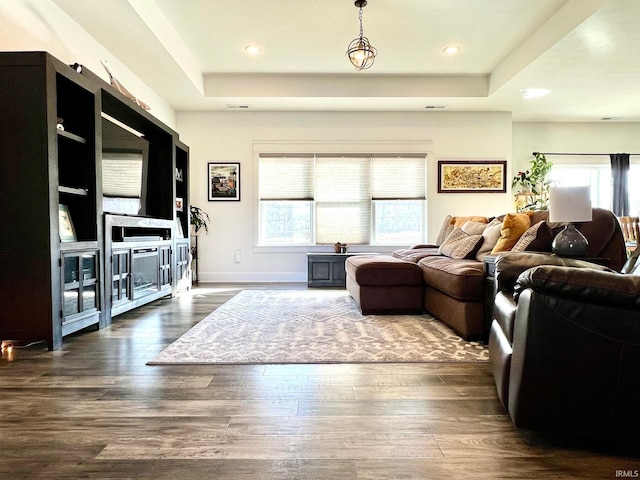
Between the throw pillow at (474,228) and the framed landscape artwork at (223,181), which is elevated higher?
the framed landscape artwork at (223,181)

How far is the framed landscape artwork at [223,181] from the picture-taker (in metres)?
5.86

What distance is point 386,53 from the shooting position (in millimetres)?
4484

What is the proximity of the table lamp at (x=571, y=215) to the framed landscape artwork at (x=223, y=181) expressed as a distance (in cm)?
451

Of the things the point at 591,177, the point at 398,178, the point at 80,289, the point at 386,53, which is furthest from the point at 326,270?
the point at 591,177

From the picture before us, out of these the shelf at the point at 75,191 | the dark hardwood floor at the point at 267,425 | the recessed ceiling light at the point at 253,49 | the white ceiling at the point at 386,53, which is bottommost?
the dark hardwood floor at the point at 267,425

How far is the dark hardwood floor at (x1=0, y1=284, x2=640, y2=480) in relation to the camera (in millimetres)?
1146

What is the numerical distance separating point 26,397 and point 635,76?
6.42 m

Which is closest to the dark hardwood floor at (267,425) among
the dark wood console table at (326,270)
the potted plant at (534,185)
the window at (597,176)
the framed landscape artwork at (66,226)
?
the framed landscape artwork at (66,226)

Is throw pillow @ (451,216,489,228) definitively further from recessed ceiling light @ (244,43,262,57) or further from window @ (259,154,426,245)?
recessed ceiling light @ (244,43,262,57)

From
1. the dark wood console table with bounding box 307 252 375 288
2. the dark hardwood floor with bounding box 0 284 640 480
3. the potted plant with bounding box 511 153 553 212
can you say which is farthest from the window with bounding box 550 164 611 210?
the dark hardwood floor with bounding box 0 284 640 480

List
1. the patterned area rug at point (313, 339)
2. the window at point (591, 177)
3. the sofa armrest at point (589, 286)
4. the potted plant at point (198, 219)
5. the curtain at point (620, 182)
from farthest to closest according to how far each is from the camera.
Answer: the window at point (591, 177) → the curtain at point (620, 182) → the potted plant at point (198, 219) → the patterned area rug at point (313, 339) → the sofa armrest at point (589, 286)

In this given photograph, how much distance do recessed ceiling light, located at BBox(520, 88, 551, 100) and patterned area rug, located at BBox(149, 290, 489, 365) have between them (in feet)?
11.9

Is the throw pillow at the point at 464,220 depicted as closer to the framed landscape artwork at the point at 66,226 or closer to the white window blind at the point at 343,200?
the white window blind at the point at 343,200

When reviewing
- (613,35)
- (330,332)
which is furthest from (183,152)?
(613,35)
